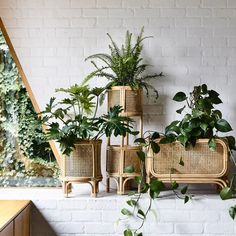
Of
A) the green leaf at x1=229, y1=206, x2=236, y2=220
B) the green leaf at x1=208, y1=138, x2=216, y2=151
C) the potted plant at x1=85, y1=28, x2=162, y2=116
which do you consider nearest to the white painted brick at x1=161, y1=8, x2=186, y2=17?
the potted plant at x1=85, y1=28, x2=162, y2=116

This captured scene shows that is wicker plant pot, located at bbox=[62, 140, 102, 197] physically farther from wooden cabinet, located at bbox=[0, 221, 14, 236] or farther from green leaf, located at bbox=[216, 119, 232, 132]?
green leaf, located at bbox=[216, 119, 232, 132]

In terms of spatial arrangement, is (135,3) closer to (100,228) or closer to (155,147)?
(155,147)

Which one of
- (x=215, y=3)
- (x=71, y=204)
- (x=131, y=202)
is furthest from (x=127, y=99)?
(x=215, y=3)

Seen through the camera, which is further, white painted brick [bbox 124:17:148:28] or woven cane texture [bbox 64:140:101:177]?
white painted brick [bbox 124:17:148:28]

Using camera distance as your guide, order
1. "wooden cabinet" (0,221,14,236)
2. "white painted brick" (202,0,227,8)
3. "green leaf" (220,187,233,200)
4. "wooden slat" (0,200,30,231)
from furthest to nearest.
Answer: "white painted brick" (202,0,227,8)
"green leaf" (220,187,233,200)
"wooden slat" (0,200,30,231)
"wooden cabinet" (0,221,14,236)

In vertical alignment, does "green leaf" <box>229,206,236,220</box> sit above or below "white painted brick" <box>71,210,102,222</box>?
above

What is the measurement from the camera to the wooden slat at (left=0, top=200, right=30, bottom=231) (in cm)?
266

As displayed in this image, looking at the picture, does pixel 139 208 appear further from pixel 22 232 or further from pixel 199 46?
pixel 199 46

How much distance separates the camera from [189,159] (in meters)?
3.15

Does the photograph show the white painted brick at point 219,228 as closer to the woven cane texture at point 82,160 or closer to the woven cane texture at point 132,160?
the woven cane texture at point 132,160

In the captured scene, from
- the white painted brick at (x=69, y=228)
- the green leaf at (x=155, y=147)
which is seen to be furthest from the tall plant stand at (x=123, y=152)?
the white painted brick at (x=69, y=228)

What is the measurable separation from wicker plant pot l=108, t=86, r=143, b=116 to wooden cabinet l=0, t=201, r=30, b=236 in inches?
37.1

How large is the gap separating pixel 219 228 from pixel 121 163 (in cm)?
81

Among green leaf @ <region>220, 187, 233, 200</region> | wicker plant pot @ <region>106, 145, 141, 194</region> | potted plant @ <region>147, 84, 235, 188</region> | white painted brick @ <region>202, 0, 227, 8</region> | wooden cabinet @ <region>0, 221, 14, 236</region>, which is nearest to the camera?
wooden cabinet @ <region>0, 221, 14, 236</region>
